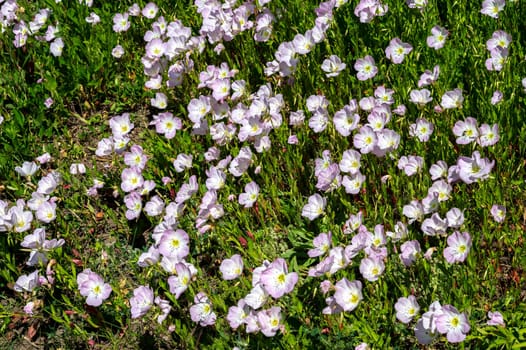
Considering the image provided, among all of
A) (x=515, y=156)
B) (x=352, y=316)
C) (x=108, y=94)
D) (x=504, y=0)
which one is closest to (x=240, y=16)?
(x=108, y=94)

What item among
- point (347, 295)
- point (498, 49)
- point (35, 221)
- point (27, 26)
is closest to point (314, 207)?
point (347, 295)

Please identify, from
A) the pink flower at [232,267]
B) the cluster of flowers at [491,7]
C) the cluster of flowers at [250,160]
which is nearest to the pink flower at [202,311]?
the cluster of flowers at [250,160]

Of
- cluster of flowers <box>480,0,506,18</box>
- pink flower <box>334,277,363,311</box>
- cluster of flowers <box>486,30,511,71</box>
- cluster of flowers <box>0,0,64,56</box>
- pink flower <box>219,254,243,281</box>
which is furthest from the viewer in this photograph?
cluster of flowers <box>0,0,64,56</box>

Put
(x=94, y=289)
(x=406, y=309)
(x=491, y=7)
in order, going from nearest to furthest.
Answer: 1. (x=406, y=309)
2. (x=94, y=289)
3. (x=491, y=7)

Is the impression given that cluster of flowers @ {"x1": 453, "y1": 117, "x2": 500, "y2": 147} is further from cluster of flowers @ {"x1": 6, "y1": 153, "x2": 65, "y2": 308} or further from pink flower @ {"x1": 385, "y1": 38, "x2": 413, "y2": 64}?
cluster of flowers @ {"x1": 6, "y1": 153, "x2": 65, "y2": 308}

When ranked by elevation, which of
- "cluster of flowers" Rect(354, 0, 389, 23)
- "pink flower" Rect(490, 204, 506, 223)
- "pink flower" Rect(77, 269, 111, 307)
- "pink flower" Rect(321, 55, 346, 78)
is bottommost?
"pink flower" Rect(77, 269, 111, 307)

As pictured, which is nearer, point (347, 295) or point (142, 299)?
point (347, 295)

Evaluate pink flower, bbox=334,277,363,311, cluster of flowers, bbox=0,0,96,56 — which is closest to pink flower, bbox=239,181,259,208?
pink flower, bbox=334,277,363,311

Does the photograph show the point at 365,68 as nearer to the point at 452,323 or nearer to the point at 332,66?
the point at 332,66

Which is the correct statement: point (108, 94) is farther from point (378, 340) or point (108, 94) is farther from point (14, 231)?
point (378, 340)
